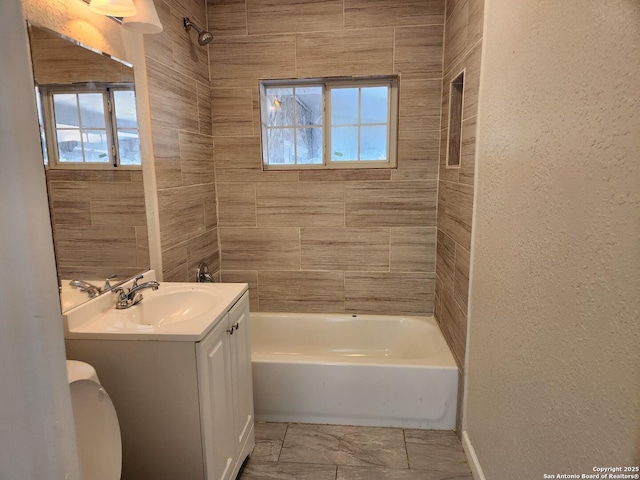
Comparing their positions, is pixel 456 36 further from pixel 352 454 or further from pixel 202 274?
pixel 352 454

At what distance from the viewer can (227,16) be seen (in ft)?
9.18

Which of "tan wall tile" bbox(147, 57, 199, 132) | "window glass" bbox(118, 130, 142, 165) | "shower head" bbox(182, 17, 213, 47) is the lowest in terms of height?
"window glass" bbox(118, 130, 142, 165)

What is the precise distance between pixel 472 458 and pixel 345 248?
1529 mm

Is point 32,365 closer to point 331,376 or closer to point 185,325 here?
point 185,325

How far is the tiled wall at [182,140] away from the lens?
2.17m

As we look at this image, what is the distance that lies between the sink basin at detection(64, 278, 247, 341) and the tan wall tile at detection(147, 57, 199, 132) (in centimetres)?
90

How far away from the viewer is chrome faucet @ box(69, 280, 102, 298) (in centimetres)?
162

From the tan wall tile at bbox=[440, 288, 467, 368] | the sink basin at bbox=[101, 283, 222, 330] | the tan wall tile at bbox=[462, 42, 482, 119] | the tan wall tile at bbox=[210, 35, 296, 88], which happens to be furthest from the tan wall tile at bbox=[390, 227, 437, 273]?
the sink basin at bbox=[101, 283, 222, 330]

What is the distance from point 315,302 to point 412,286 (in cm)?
73

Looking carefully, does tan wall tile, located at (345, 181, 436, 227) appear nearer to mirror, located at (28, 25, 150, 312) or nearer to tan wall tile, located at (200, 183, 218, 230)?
tan wall tile, located at (200, 183, 218, 230)

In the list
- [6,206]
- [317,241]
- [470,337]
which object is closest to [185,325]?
[6,206]

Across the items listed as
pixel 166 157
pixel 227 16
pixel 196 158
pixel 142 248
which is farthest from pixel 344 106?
pixel 142 248

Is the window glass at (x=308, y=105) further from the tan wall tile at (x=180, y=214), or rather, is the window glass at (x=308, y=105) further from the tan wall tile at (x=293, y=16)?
the tan wall tile at (x=180, y=214)

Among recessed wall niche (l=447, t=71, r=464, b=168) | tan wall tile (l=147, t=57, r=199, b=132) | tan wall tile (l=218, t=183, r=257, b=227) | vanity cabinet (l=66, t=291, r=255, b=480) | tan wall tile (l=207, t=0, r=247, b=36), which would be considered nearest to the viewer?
vanity cabinet (l=66, t=291, r=255, b=480)
